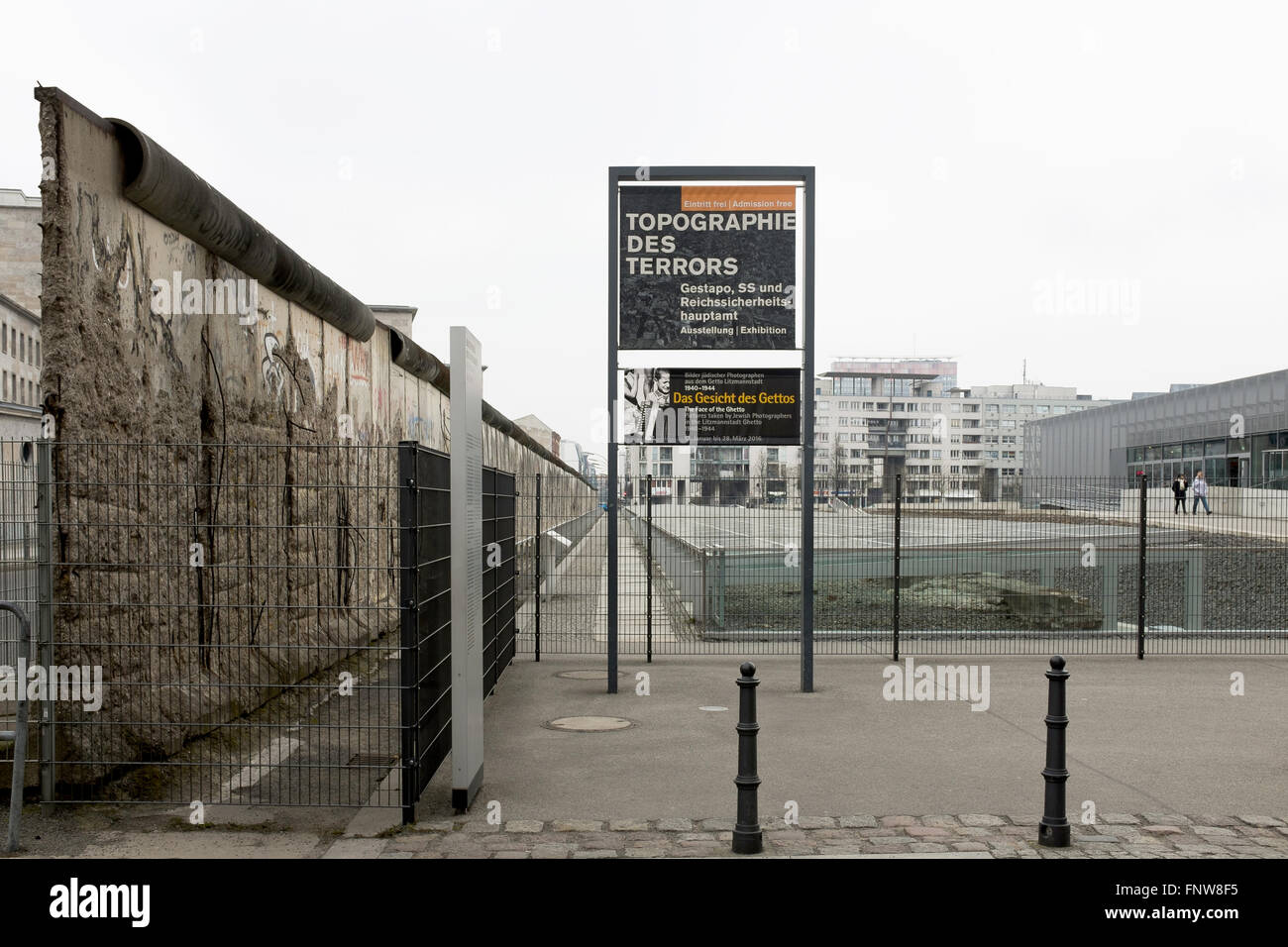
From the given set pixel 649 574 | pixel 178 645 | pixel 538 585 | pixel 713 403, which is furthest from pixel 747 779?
pixel 538 585

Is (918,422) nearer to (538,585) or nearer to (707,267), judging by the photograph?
(538,585)

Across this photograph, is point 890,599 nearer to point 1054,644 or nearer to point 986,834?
point 1054,644

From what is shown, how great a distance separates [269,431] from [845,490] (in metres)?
7.25

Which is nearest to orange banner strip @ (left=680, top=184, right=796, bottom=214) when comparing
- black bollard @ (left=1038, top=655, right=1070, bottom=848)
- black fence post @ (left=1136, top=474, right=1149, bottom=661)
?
black fence post @ (left=1136, top=474, right=1149, bottom=661)

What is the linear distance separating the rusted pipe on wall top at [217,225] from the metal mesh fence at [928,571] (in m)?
4.65

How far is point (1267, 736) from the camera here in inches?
375

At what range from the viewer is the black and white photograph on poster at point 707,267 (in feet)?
38.5

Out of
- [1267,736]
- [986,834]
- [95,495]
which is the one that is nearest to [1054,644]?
[1267,736]

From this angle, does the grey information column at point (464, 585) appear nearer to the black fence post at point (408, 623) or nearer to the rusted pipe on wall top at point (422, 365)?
the black fence post at point (408, 623)

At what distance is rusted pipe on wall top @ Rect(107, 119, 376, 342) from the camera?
7.60m

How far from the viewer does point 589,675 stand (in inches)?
523

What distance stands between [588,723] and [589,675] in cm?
326

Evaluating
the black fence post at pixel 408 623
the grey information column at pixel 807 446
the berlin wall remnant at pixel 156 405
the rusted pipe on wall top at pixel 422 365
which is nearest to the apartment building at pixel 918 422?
the rusted pipe on wall top at pixel 422 365

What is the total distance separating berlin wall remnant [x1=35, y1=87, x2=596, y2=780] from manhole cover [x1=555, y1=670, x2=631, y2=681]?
2.53m
